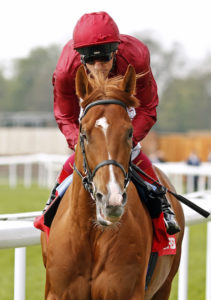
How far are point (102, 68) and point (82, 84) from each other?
1.43ft

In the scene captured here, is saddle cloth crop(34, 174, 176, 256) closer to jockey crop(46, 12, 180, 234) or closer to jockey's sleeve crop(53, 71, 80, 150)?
jockey crop(46, 12, 180, 234)

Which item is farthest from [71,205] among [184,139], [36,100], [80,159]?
[36,100]

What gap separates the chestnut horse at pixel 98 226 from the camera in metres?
2.60

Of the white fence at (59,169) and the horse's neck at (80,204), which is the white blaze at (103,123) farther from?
the white fence at (59,169)

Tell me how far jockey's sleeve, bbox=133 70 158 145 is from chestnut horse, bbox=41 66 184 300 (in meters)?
0.47

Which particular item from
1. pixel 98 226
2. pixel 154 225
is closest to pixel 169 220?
pixel 154 225

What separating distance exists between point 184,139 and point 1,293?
2427cm

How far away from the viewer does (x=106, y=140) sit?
8.42ft

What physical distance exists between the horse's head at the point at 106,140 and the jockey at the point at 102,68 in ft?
1.03

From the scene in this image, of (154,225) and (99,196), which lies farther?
(154,225)

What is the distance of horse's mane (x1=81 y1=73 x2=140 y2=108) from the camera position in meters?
2.74

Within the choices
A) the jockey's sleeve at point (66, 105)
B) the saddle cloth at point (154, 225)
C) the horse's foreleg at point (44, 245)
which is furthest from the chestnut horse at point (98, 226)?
the jockey's sleeve at point (66, 105)

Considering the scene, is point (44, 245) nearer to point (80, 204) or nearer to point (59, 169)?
point (80, 204)

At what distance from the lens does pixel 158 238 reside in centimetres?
320
